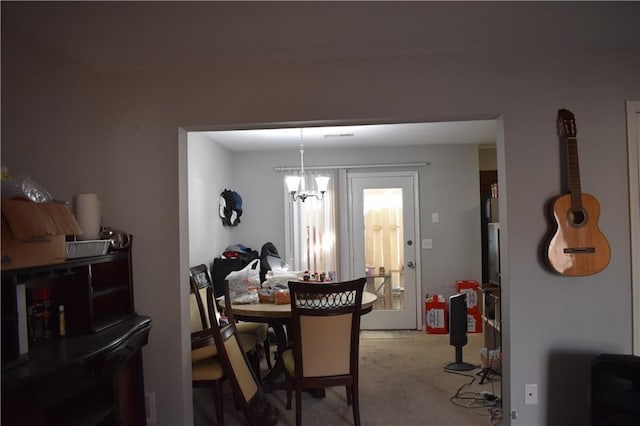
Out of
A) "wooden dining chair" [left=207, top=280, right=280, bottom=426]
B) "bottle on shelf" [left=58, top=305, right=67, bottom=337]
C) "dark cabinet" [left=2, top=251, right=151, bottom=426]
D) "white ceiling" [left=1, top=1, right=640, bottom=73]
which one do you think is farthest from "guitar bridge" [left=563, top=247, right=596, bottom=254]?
"bottle on shelf" [left=58, top=305, right=67, bottom=337]

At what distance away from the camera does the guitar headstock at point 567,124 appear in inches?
90.4

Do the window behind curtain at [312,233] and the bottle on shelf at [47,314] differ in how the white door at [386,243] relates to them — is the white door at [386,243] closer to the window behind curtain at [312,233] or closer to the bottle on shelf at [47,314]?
the window behind curtain at [312,233]

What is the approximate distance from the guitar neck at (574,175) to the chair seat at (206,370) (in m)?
2.34

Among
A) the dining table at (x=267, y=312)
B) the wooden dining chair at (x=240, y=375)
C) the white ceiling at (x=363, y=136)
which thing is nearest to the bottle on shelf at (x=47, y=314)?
the wooden dining chair at (x=240, y=375)

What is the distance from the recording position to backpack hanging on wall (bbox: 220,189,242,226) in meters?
4.77

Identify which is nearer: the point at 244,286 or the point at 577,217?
the point at 577,217

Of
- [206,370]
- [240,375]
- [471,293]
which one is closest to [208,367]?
[206,370]

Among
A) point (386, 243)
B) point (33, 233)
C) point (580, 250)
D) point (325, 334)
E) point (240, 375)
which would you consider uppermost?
point (33, 233)

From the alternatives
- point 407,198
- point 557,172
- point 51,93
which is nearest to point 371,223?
point 407,198

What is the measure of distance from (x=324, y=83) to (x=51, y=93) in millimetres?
1439

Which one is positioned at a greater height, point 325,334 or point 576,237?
point 576,237

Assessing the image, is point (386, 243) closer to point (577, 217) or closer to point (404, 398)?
point (404, 398)

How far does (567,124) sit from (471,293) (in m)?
Answer: 3.13

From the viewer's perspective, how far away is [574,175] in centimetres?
227
